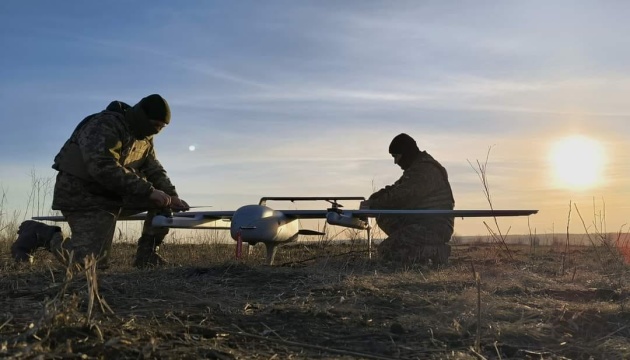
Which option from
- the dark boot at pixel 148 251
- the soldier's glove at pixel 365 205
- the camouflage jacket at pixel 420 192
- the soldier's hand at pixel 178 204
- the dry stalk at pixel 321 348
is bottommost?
the dry stalk at pixel 321 348

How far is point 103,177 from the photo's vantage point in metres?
6.19

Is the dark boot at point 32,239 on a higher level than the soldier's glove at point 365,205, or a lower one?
lower

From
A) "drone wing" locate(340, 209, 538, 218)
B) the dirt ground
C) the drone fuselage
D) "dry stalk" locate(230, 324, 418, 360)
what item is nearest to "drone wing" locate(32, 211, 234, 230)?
the drone fuselage

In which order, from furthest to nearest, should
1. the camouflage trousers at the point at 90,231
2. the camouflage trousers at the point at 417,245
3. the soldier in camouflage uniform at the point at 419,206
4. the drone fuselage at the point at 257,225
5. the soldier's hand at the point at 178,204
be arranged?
the soldier in camouflage uniform at the point at 419,206, the camouflage trousers at the point at 417,245, the drone fuselage at the point at 257,225, the soldier's hand at the point at 178,204, the camouflage trousers at the point at 90,231

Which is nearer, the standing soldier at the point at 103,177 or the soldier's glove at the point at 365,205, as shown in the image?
the standing soldier at the point at 103,177

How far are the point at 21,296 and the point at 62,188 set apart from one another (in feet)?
10.7

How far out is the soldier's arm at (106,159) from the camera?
20.2 ft

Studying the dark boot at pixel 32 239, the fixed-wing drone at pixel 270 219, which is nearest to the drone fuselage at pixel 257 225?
the fixed-wing drone at pixel 270 219

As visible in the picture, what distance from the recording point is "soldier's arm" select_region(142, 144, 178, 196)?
7.25 metres

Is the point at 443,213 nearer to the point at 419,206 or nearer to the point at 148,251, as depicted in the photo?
the point at 419,206

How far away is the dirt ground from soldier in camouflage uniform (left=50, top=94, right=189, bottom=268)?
132 cm

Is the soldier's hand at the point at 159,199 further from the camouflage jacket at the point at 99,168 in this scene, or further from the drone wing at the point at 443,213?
the drone wing at the point at 443,213

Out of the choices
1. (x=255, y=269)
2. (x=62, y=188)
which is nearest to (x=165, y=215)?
(x=62, y=188)

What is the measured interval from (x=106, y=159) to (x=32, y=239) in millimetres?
1688
